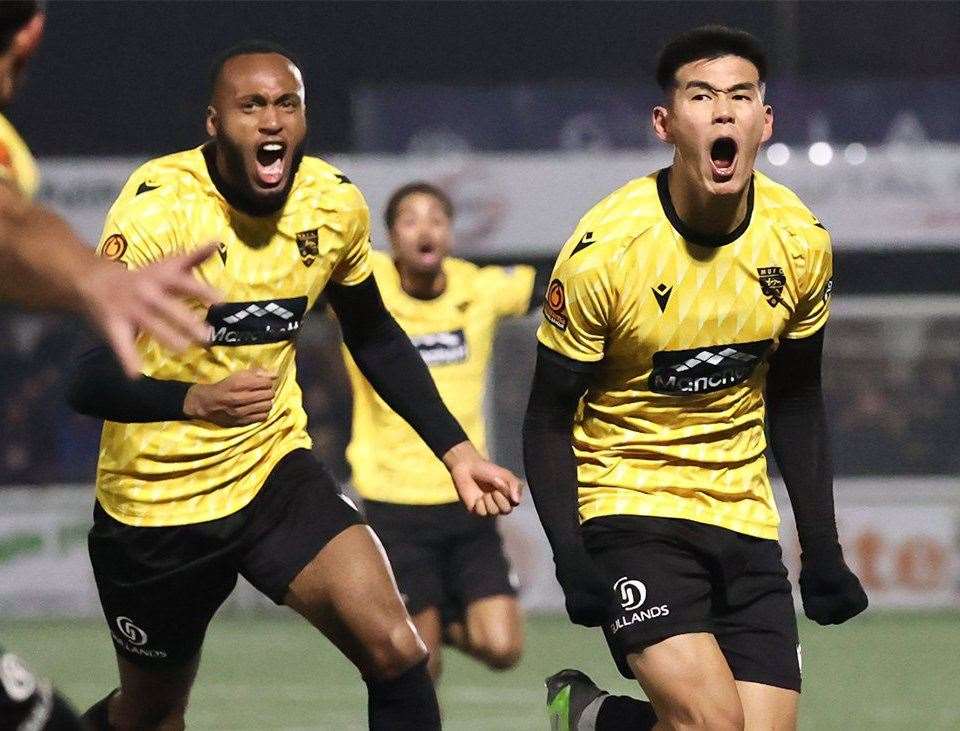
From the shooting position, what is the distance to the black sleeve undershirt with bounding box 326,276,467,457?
20.2ft

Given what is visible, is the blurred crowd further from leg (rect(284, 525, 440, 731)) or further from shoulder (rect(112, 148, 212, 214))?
leg (rect(284, 525, 440, 731))

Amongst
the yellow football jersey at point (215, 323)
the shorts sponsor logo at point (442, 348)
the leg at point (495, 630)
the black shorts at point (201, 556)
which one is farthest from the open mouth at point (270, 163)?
the shorts sponsor logo at point (442, 348)

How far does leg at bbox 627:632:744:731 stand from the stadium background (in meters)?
6.51

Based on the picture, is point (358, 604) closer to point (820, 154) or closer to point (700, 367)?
point (700, 367)

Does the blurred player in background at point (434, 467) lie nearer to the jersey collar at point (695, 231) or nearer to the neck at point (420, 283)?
the neck at point (420, 283)

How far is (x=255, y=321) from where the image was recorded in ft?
19.2

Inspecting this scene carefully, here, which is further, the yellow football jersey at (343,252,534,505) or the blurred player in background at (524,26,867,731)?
the yellow football jersey at (343,252,534,505)

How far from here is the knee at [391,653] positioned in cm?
567

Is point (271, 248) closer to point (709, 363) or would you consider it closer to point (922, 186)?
point (709, 363)

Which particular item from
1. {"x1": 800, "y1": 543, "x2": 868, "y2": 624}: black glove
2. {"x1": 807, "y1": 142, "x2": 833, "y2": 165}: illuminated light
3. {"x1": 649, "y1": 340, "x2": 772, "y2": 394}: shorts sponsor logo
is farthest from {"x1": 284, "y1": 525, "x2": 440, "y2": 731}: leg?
{"x1": 807, "y1": 142, "x2": 833, "y2": 165}: illuminated light

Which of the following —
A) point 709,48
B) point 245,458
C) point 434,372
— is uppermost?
point 709,48

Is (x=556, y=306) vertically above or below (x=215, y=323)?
above

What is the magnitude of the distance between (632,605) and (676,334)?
0.69 m

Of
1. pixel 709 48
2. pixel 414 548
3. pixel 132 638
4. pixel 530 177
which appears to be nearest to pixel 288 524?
pixel 132 638
